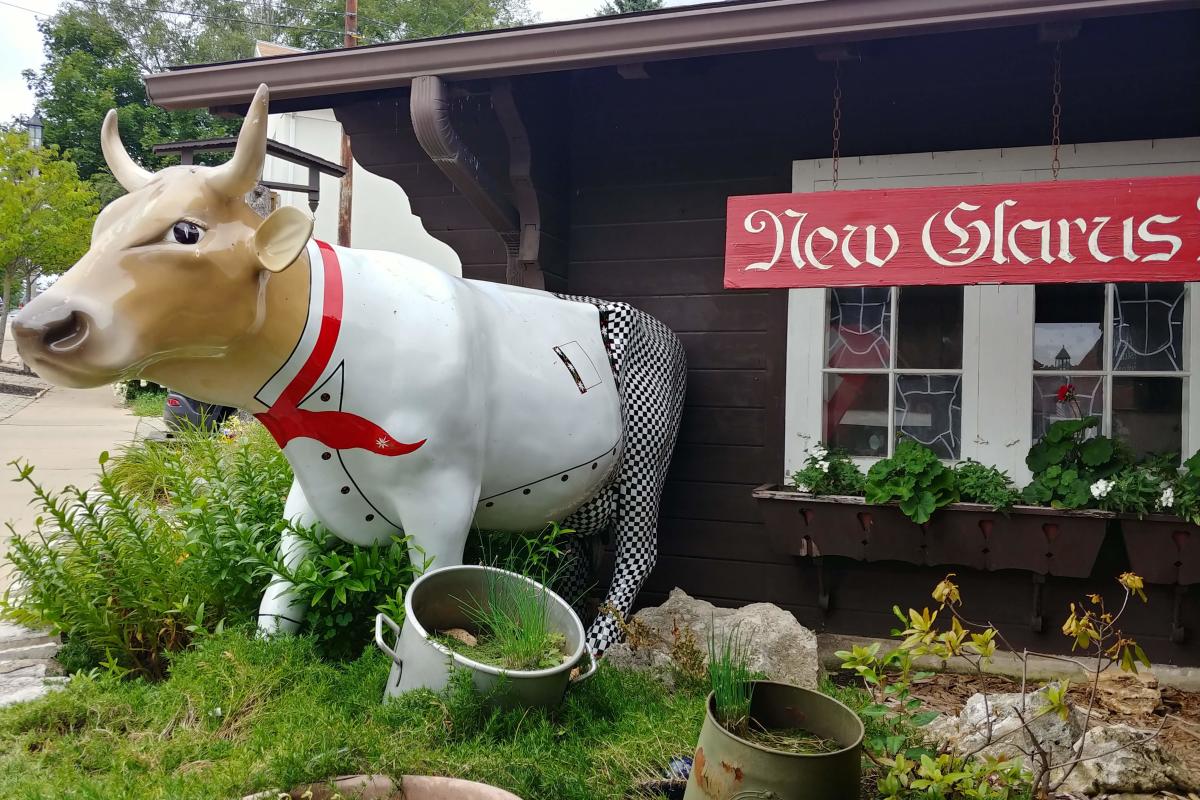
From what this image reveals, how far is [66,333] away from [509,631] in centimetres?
143

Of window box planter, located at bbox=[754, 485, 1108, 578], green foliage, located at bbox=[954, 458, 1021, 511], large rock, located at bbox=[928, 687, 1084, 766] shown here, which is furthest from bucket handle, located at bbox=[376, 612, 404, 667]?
green foliage, located at bbox=[954, 458, 1021, 511]

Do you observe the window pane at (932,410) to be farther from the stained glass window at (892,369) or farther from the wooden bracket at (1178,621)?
the wooden bracket at (1178,621)

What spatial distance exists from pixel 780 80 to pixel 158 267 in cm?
309

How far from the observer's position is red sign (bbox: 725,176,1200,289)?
2928 millimetres

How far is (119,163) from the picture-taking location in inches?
104

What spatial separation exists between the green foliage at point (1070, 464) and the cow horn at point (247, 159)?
3.22 meters

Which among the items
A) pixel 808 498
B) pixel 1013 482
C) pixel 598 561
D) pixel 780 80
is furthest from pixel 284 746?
pixel 780 80

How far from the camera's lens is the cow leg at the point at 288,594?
2955 mm

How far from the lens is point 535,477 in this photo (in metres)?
3.23

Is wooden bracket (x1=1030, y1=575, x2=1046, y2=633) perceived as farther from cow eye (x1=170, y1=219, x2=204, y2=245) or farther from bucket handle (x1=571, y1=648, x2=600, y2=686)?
cow eye (x1=170, y1=219, x2=204, y2=245)

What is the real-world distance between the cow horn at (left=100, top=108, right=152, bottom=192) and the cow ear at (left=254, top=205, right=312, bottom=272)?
0.42 m

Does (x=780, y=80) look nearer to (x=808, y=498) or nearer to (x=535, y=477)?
(x=808, y=498)

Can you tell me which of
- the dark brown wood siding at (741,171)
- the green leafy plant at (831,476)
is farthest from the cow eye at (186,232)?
the green leafy plant at (831,476)

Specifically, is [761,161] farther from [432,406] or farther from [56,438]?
[56,438]
